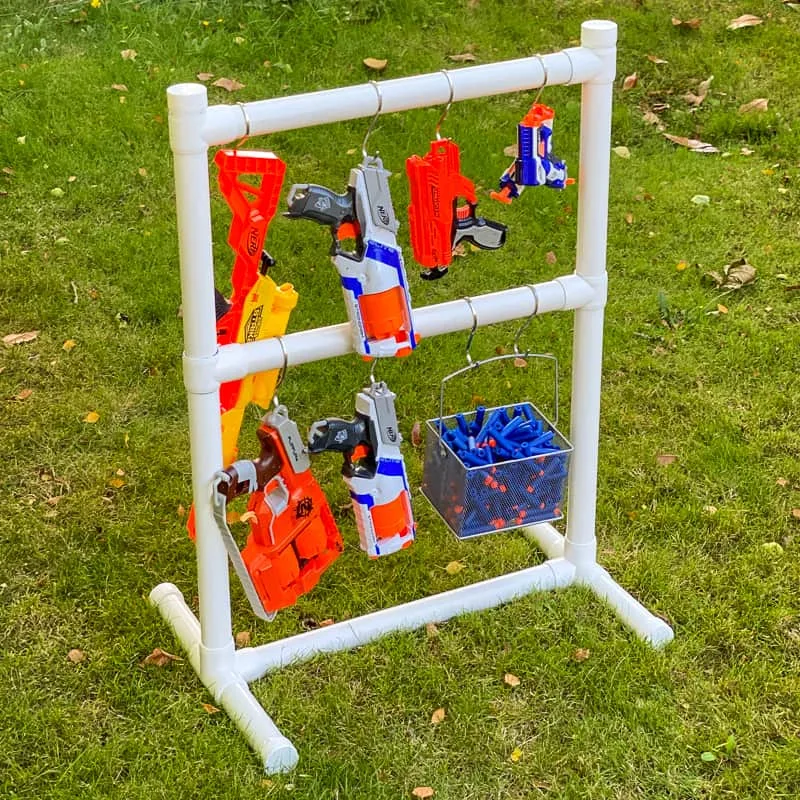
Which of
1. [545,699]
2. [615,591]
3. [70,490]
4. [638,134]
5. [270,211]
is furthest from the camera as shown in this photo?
[638,134]

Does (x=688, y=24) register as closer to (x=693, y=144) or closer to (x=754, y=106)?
(x=754, y=106)

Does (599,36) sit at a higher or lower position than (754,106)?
higher

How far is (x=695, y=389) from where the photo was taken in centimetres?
429

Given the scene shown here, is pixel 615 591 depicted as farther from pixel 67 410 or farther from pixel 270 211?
pixel 67 410

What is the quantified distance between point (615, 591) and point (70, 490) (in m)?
1.65

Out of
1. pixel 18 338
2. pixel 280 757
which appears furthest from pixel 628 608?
pixel 18 338

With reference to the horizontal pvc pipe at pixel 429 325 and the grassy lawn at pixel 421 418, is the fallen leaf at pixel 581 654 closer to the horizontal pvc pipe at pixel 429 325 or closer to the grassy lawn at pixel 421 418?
the grassy lawn at pixel 421 418

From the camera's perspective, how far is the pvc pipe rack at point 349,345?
8.40ft

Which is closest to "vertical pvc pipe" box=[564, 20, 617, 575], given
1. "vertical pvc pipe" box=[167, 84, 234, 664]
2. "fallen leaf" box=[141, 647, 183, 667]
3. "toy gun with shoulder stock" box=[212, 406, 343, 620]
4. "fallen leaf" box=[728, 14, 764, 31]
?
"toy gun with shoulder stock" box=[212, 406, 343, 620]

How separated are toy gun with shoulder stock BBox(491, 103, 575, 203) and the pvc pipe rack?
0.08 m

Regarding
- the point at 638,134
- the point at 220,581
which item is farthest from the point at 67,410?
the point at 638,134

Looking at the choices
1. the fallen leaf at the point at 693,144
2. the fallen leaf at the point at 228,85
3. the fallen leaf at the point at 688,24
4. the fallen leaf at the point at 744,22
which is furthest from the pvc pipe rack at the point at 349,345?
the fallen leaf at the point at 744,22

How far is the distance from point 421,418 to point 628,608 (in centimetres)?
113

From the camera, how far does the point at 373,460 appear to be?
9.33ft
